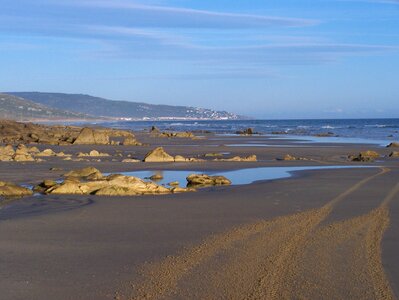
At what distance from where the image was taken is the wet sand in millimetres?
6293

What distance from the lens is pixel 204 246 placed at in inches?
325

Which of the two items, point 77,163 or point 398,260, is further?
point 77,163

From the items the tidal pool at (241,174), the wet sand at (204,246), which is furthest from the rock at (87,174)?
the wet sand at (204,246)

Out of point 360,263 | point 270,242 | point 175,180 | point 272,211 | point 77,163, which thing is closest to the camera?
point 360,263

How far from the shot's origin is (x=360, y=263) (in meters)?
7.26

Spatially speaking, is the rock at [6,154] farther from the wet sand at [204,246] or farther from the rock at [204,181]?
the wet sand at [204,246]

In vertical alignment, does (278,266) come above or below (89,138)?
above

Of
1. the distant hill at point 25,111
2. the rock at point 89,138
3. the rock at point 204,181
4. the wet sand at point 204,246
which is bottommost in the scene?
the distant hill at point 25,111

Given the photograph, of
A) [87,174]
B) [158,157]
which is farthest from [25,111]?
[87,174]

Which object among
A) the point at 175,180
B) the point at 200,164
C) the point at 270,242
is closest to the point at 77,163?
the point at 200,164

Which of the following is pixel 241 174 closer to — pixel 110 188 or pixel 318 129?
pixel 110 188

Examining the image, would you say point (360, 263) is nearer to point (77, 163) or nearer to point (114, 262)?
point (114, 262)

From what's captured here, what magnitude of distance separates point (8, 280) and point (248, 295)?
2.41m

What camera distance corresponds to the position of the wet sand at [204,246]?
6.29 meters
